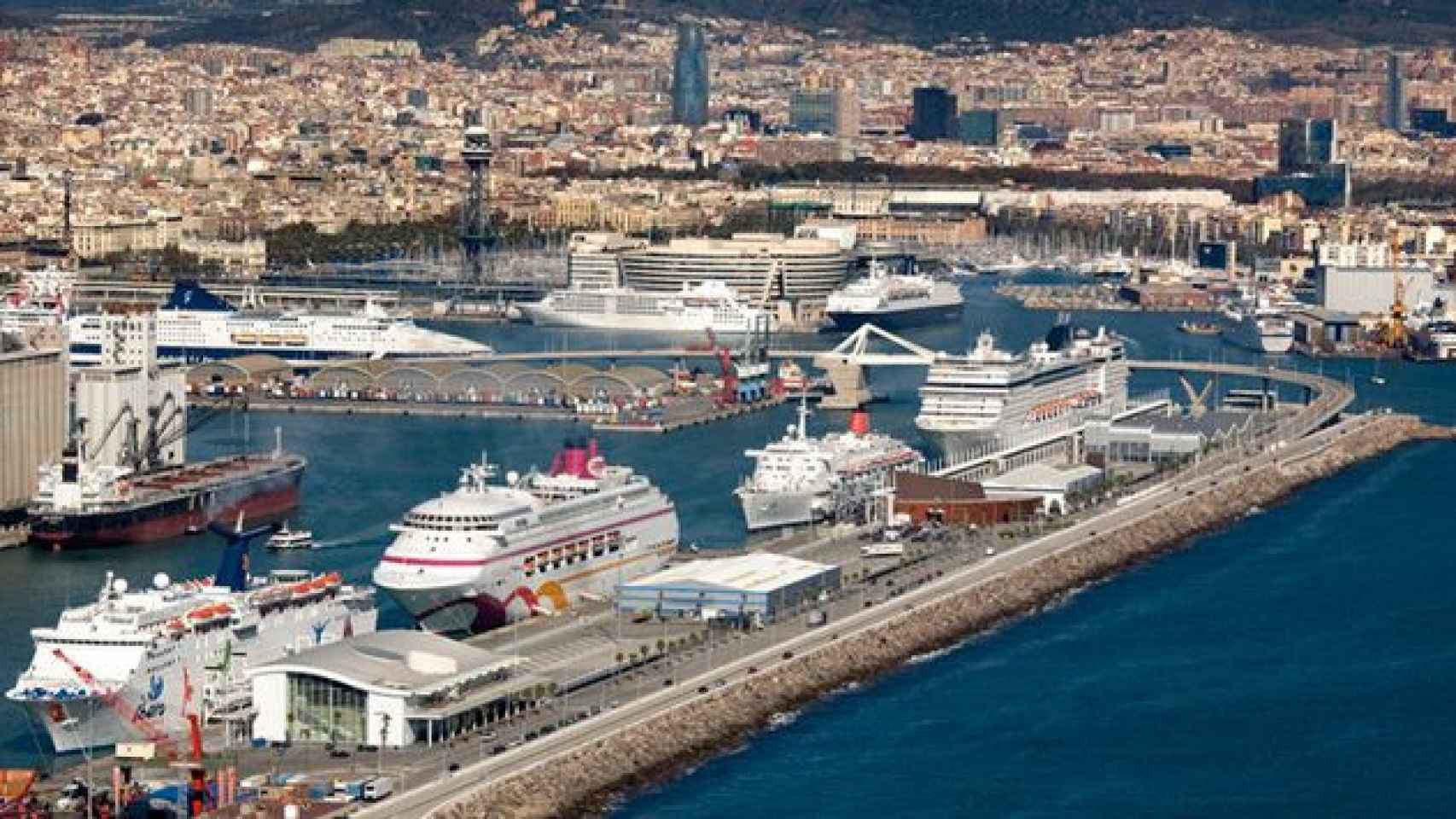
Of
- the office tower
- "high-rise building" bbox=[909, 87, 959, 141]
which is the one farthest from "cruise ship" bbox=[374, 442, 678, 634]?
"high-rise building" bbox=[909, 87, 959, 141]

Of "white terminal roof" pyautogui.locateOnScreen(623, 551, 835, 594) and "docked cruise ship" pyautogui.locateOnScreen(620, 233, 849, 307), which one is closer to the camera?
"white terminal roof" pyautogui.locateOnScreen(623, 551, 835, 594)

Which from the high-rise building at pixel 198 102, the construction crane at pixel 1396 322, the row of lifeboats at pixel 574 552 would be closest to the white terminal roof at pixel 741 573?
the row of lifeboats at pixel 574 552

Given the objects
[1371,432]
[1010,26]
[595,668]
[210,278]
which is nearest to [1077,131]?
[1010,26]

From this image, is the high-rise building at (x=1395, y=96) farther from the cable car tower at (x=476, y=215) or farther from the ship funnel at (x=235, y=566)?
the ship funnel at (x=235, y=566)

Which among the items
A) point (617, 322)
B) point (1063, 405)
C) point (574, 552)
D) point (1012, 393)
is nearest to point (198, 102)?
point (617, 322)

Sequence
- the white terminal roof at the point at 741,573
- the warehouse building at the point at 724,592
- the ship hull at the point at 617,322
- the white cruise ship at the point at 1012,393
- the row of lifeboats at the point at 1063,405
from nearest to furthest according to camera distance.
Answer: the warehouse building at the point at 724,592
the white terminal roof at the point at 741,573
the white cruise ship at the point at 1012,393
the row of lifeboats at the point at 1063,405
the ship hull at the point at 617,322

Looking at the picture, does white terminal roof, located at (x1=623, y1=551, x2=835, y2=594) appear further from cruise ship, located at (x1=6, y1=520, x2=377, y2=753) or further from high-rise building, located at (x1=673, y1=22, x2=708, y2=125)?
high-rise building, located at (x1=673, y1=22, x2=708, y2=125)

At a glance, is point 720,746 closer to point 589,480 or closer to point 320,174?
point 589,480
